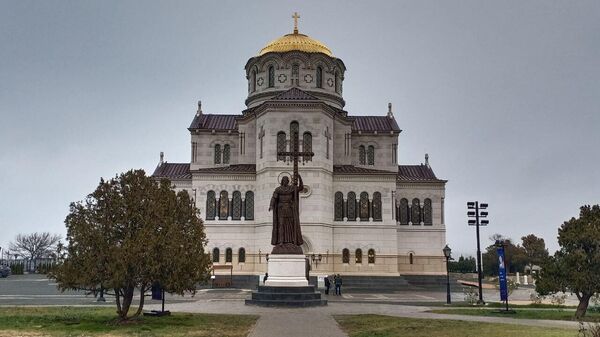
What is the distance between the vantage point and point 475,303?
2962cm

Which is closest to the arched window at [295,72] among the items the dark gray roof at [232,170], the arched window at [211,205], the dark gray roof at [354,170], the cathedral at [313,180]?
the cathedral at [313,180]

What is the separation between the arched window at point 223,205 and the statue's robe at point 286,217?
2131 centimetres

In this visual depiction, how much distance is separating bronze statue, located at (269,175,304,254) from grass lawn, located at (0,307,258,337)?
23.3ft

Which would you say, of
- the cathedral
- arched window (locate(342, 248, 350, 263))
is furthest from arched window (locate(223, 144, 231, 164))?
arched window (locate(342, 248, 350, 263))

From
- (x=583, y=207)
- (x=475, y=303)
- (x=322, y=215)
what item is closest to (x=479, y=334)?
(x=583, y=207)

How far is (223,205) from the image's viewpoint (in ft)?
159

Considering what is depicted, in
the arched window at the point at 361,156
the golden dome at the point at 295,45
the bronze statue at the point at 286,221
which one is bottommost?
the bronze statue at the point at 286,221

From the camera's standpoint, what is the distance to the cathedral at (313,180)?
154 feet

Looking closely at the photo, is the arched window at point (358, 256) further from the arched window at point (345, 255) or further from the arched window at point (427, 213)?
the arched window at point (427, 213)

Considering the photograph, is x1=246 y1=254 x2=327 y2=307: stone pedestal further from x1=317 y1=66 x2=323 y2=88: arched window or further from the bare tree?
the bare tree

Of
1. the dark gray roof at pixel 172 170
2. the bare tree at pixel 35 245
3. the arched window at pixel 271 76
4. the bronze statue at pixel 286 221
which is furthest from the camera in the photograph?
the bare tree at pixel 35 245

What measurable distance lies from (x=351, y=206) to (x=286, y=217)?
73.0 feet

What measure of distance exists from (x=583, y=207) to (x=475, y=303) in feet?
30.4

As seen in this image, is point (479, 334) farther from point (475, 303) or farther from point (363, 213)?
point (363, 213)
